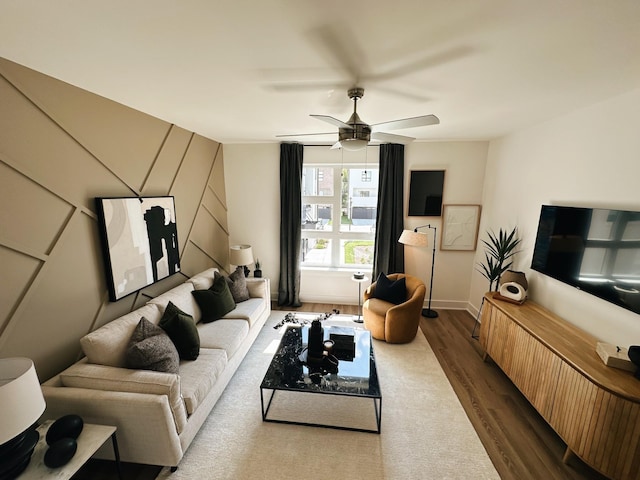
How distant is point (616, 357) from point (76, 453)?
350 centimetres

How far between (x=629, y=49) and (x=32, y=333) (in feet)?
13.4

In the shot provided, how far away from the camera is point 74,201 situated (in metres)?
2.12

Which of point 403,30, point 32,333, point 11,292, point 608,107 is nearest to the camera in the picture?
point 403,30

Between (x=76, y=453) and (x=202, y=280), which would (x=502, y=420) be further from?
(x=202, y=280)

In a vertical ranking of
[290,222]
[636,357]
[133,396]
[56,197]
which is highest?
[56,197]

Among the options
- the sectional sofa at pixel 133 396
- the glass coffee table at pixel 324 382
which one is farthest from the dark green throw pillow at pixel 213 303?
the glass coffee table at pixel 324 382

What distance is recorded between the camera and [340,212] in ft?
14.9

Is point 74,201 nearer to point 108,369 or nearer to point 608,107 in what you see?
point 108,369

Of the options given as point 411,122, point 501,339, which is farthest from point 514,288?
point 411,122

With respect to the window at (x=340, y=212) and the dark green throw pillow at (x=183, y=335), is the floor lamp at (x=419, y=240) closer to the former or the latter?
the window at (x=340, y=212)

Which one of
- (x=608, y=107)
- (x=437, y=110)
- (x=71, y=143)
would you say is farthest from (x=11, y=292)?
(x=608, y=107)

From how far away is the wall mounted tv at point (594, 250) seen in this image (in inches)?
77.3

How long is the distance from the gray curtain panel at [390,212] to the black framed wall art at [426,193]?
0.19 metres

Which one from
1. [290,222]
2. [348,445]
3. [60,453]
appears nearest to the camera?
[60,453]
